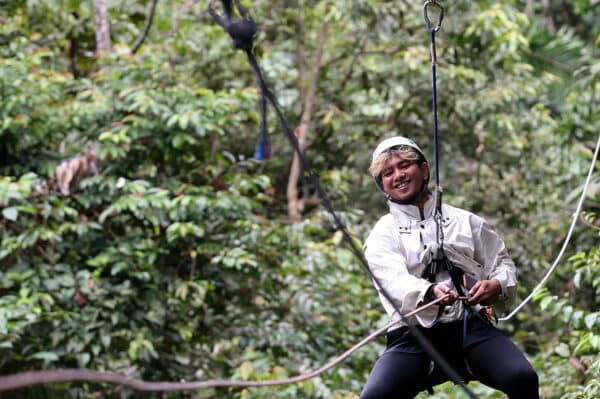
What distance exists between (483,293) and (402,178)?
0.40 metres

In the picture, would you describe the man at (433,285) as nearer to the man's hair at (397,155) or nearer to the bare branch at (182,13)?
the man's hair at (397,155)

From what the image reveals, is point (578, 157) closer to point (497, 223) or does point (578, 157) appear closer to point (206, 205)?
point (497, 223)

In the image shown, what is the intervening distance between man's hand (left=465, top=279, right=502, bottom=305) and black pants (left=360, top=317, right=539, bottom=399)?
9cm

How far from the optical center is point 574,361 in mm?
4500

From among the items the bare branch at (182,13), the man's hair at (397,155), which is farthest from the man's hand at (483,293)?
the bare branch at (182,13)

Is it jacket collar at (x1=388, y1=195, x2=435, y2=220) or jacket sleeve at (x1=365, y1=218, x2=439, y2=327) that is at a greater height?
jacket collar at (x1=388, y1=195, x2=435, y2=220)

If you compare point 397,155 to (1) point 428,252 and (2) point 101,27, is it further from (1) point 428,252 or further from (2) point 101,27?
(2) point 101,27

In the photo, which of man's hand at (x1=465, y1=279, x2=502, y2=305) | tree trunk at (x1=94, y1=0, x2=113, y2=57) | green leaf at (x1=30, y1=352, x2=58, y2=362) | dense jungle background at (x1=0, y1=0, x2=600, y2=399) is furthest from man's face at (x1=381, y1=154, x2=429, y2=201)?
tree trunk at (x1=94, y1=0, x2=113, y2=57)

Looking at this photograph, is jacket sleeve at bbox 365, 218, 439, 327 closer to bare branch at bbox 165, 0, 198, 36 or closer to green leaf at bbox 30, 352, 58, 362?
green leaf at bbox 30, 352, 58, 362

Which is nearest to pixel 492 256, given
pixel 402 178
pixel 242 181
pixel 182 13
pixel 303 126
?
pixel 402 178

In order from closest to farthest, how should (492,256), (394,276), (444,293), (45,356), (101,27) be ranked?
Answer: (444,293) < (394,276) < (492,256) < (45,356) < (101,27)

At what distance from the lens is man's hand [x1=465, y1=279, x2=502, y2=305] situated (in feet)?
7.69

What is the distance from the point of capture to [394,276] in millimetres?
2352

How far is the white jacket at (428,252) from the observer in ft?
7.74
